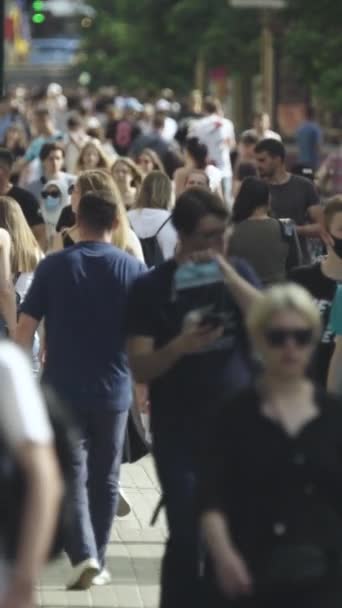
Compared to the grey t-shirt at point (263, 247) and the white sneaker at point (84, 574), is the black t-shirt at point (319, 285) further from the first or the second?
the white sneaker at point (84, 574)

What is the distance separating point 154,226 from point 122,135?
12.7 meters

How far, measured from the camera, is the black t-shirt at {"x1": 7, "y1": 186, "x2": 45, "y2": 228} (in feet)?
44.1

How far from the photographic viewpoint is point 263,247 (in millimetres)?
10266

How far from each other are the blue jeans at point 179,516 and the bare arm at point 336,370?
101 inches

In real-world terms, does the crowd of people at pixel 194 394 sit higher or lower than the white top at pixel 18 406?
lower

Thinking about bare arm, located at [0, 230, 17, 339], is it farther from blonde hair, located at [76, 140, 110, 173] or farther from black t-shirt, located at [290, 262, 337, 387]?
blonde hair, located at [76, 140, 110, 173]

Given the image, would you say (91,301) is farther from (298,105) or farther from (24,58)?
(24,58)

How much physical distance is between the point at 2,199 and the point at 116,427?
8.47ft

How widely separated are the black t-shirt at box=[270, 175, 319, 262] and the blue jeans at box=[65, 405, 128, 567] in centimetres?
528

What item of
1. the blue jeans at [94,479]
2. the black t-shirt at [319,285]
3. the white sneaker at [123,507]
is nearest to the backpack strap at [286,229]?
the black t-shirt at [319,285]

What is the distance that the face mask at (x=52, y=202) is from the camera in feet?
50.5

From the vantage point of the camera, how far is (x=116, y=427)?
→ 8.96 m

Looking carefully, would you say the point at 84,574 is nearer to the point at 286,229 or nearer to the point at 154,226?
the point at 286,229

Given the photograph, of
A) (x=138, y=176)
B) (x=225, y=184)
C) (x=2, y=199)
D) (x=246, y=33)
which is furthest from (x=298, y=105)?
(x=2, y=199)
